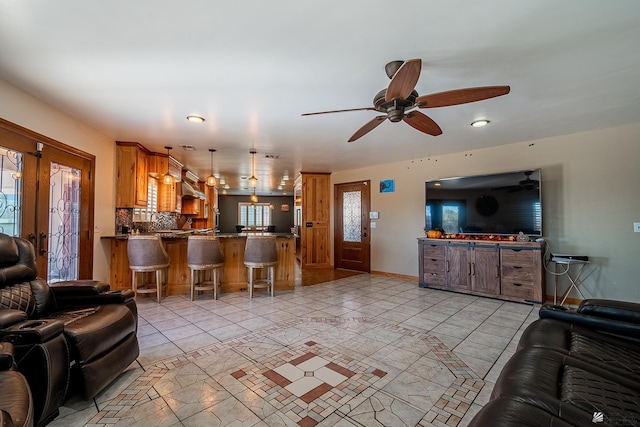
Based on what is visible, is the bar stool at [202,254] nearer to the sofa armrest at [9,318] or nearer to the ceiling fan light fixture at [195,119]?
the ceiling fan light fixture at [195,119]

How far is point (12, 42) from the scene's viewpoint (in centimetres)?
206

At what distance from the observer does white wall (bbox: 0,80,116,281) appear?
2.79 metres

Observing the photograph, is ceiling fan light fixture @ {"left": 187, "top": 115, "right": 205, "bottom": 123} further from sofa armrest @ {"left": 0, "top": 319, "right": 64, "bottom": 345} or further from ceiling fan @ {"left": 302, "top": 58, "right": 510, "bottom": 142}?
sofa armrest @ {"left": 0, "top": 319, "right": 64, "bottom": 345}

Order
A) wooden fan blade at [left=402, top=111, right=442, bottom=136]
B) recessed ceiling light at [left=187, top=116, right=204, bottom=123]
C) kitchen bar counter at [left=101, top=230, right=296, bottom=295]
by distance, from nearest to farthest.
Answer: wooden fan blade at [left=402, top=111, right=442, bottom=136] → recessed ceiling light at [left=187, top=116, right=204, bottom=123] → kitchen bar counter at [left=101, top=230, right=296, bottom=295]

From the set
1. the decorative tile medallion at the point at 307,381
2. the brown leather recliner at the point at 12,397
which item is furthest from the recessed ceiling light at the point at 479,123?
the brown leather recliner at the point at 12,397

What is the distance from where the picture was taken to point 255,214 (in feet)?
48.2

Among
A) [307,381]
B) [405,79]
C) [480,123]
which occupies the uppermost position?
[480,123]

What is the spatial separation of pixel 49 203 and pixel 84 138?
110cm

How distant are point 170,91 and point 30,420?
2722mm

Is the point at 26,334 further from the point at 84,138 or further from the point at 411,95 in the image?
the point at 84,138

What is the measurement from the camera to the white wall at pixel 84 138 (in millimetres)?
2787

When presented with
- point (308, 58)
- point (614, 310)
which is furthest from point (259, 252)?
point (614, 310)

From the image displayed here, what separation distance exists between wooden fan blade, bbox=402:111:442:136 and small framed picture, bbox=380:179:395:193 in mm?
3232

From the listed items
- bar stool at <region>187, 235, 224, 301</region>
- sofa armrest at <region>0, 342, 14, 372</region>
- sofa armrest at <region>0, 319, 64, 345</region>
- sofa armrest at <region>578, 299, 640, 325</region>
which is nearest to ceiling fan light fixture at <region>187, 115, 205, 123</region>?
bar stool at <region>187, 235, 224, 301</region>
